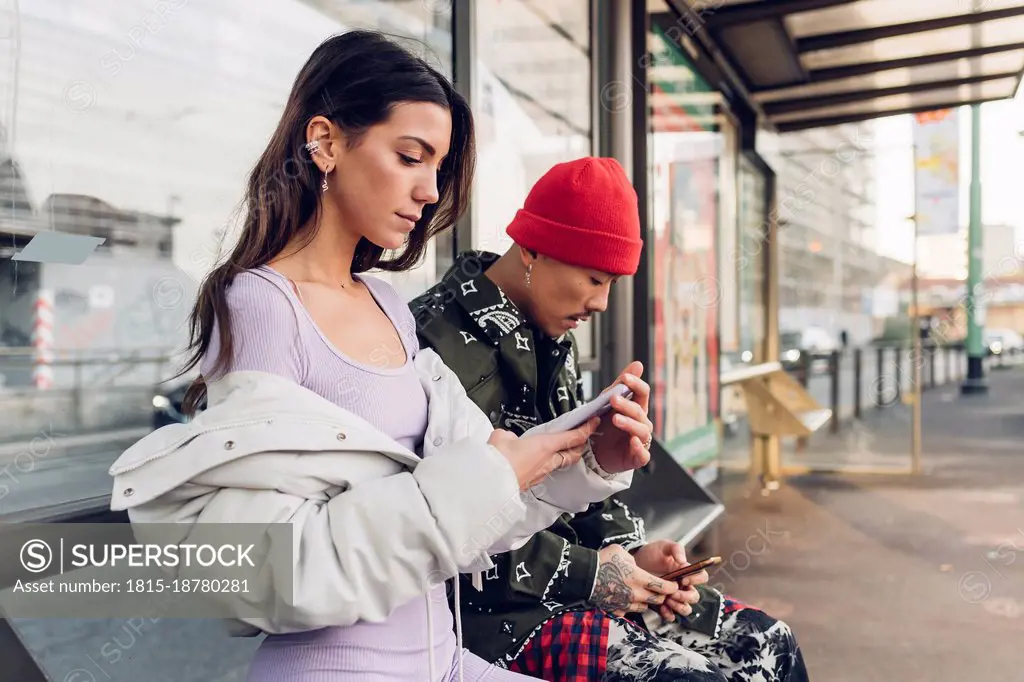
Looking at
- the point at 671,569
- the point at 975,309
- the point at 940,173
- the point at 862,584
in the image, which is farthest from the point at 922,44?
the point at 975,309

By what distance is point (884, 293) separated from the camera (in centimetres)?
738

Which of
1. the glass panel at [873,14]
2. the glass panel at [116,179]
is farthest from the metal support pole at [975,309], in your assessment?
the glass panel at [116,179]

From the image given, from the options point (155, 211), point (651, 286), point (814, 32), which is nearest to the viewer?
point (155, 211)

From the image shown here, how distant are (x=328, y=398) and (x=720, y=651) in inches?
40.0

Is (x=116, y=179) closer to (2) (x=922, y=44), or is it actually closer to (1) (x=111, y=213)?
(1) (x=111, y=213)

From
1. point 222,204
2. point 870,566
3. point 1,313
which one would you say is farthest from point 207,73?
point 870,566

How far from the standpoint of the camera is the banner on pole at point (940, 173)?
7590 millimetres

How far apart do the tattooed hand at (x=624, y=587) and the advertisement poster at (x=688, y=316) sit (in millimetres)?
2951

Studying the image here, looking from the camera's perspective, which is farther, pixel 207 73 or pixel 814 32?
pixel 814 32

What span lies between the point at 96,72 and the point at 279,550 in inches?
47.8

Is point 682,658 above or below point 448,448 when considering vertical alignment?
below

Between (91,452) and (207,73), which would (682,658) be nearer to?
(91,452)

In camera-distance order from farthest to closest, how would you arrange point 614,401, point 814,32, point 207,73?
1. point 814,32
2. point 207,73
3. point 614,401

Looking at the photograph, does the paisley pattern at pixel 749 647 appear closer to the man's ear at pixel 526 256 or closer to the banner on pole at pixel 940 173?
the man's ear at pixel 526 256
